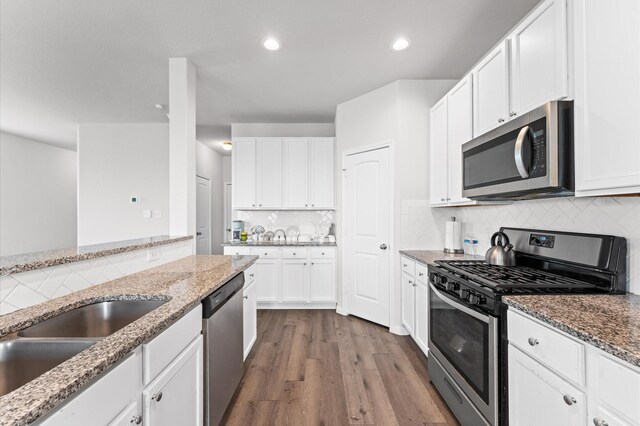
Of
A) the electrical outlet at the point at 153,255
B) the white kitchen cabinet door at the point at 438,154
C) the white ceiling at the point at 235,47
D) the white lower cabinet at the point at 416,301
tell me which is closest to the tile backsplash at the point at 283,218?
the white ceiling at the point at 235,47

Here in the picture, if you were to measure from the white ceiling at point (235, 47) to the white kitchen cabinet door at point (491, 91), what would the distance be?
1.52ft

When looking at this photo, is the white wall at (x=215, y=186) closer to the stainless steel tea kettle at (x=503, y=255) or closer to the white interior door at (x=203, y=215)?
the white interior door at (x=203, y=215)

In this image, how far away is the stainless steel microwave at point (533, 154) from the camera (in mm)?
1387

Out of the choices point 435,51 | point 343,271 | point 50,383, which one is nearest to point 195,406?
point 50,383

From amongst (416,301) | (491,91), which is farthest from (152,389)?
(491,91)

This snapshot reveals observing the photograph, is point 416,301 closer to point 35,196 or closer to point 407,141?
point 407,141

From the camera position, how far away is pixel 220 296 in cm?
168

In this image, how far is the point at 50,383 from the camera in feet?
2.17

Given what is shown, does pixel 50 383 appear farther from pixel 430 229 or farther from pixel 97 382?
pixel 430 229

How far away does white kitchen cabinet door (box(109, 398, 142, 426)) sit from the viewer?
86cm

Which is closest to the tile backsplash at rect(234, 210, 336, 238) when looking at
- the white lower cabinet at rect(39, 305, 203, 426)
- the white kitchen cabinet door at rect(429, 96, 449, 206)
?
the white kitchen cabinet door at rect(429, 96, 449, 206)

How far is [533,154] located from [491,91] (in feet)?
2.39

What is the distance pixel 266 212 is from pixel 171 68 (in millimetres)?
2397

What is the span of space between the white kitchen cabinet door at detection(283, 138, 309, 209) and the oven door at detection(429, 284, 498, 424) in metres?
2.57
